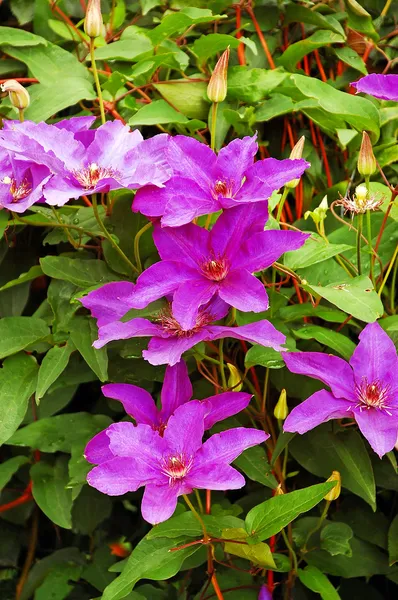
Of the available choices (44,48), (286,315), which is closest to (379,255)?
(286,315)

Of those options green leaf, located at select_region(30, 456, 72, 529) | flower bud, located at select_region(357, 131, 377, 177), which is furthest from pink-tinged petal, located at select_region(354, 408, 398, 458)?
green leaf, located at select_region(30, 456, 72, 529)

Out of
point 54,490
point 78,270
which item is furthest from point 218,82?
point 54,490

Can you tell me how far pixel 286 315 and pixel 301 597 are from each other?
0.31m

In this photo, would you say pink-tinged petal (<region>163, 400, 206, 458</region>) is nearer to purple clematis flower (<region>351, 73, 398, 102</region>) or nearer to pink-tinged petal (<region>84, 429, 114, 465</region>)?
pink-tinged petal (<region>84, 429, 114, 465</region>)

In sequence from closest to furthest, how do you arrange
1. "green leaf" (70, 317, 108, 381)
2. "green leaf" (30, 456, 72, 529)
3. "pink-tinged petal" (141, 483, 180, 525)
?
"pink-tinged petal" (141, 483, 180, 525)
"green leaf" (70, 317, 108, 381)
"green leaf" (30, 456, 72, 529)

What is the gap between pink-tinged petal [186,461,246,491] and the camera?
0.56 m

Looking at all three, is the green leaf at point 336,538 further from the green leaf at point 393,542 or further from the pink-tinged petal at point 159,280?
the pink-tinged petal at point 159,280

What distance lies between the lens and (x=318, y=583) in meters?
0.72

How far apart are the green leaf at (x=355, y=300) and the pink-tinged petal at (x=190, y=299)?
0.28ft

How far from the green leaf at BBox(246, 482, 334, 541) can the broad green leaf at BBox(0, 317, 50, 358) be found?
0.26m

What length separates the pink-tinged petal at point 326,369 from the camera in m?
0.62

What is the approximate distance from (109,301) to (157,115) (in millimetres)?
242

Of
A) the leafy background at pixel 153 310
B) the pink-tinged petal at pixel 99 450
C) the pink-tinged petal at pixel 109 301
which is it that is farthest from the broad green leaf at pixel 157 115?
the pink-tinged petal at pixel 99 450

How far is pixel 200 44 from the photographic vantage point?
0.85 meters
